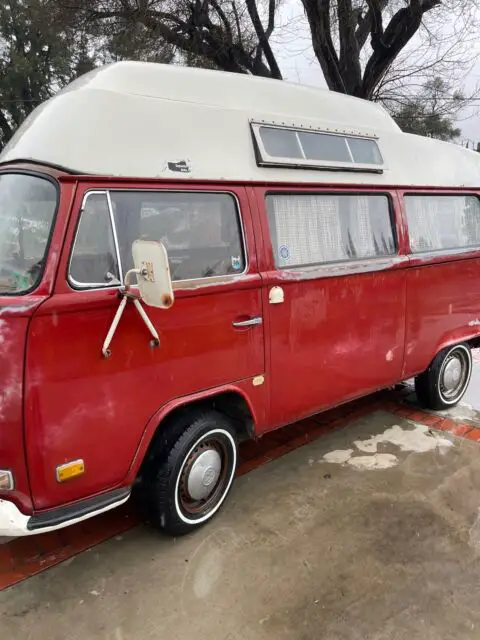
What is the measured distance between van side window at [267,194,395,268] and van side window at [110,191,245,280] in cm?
34

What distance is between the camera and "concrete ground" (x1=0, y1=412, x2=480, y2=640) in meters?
2.32

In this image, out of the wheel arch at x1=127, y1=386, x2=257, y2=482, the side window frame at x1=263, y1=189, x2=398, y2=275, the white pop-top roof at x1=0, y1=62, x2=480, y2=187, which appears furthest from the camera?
the side window frame at x1=263, y1=189, x2=398, y2=275

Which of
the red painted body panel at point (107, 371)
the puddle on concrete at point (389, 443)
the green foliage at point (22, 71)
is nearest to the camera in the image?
the red painted body panel at point (107, 371)

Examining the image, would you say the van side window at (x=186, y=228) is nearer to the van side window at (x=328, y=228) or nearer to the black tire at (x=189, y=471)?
the van side window at (x=328, y=228)

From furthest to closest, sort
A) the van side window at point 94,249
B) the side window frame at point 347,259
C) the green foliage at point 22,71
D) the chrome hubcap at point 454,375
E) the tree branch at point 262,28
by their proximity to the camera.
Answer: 1. the green foliage at point 22,71
2. the tree branch at point 262,28
3. the chrome hubcap at point 454,375
4. the side window frame at point 347,259
5. the van side window at point 94,249

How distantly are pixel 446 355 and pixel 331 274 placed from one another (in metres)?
1.85

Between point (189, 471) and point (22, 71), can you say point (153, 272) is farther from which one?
point (22, 71)

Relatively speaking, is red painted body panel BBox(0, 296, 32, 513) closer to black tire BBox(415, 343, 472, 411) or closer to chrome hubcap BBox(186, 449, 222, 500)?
chrome hubcap BBox(186, 449, 222, 500)

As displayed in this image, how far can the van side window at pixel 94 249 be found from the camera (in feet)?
7.70

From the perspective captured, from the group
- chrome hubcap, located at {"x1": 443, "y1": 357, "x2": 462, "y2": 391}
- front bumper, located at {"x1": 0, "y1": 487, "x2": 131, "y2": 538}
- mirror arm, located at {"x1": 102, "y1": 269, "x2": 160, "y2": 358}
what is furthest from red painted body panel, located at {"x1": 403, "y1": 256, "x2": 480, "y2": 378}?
front bumper, located at {"x1": 0, "y1": 487, "x2": 131, "y2": 538}

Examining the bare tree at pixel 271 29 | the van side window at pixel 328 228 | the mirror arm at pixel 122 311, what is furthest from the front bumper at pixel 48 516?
the bare tree at pixel 271 29

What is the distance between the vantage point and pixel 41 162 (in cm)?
239

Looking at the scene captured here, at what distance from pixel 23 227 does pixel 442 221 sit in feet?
11.7

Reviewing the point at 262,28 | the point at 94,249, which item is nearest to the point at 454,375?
the point at 94,249
